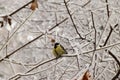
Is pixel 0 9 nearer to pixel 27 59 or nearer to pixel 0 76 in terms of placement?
pixel 27 59

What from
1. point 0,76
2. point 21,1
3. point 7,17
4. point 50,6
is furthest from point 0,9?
point 7,17

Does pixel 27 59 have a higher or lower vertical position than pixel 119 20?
lower

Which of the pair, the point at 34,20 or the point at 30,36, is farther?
the point at 34,20

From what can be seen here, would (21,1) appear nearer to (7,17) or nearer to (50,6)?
(50,6)

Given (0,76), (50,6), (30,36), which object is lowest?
(0,76)

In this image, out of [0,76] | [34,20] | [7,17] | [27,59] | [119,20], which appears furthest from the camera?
[34,20]

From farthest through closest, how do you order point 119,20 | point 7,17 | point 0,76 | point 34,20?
1. point 34,20
2. point 0,76
3. point 119,20
4. point 7,17

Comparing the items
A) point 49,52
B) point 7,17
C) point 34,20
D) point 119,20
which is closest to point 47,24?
point 34,20

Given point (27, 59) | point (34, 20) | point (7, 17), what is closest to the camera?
point (7, 17)

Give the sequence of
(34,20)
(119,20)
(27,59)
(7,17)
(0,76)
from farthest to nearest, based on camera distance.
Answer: (34,20) < (27,59) < (0,76) < (119,20) < (7,17)
